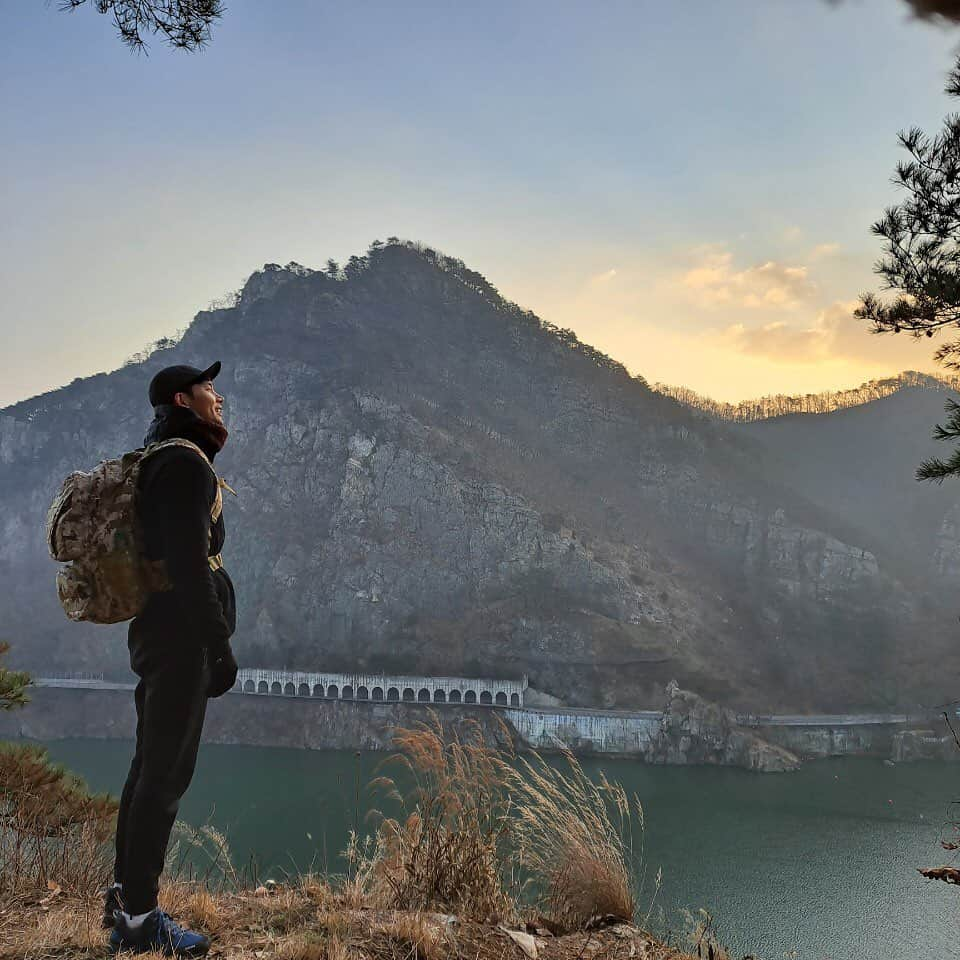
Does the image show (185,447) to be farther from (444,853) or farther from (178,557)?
(444,853)

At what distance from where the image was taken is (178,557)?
7.64 ft

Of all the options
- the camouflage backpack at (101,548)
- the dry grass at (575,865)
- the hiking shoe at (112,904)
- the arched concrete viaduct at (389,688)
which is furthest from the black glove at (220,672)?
the arched concrete viaduct at (389,688)

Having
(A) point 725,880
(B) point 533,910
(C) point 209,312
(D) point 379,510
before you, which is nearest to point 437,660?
(D) point 379,510

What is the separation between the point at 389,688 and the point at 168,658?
1761 inches

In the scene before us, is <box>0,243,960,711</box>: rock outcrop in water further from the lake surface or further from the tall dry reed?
the tall dry reed

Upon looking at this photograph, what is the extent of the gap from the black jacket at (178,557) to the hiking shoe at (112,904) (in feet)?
2.25

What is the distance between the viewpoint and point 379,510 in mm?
56000

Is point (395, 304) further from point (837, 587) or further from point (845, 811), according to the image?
point (845, 811)

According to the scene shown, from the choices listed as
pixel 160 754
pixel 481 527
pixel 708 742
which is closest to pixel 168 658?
pixel 160 754

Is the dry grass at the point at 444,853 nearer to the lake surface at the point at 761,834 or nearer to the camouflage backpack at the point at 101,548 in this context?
the lake surface at the point at 761,834

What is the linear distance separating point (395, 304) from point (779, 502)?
4692 centimetres

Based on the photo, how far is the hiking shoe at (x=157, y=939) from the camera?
7.13 feet

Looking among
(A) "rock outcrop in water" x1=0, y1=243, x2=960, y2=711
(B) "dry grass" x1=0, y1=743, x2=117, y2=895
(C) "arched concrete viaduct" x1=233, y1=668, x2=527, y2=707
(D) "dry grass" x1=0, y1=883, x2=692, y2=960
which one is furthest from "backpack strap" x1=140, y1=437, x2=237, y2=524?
(A) "rock outcrop in water" x1=0, y1=243, x2=960, y2=711

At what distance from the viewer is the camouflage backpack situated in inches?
91.8
